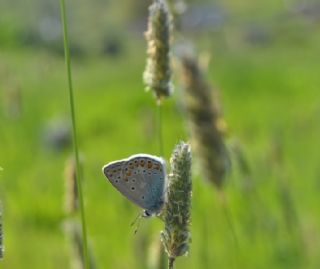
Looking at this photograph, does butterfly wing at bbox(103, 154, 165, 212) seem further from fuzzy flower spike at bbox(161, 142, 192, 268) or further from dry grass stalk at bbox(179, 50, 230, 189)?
dry grass stalk at bbox(179, 50, 230, 189)

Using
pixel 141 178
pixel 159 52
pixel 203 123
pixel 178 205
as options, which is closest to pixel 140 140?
pixel 203 123

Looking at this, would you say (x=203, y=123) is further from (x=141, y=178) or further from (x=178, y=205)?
(x=178, y=205)

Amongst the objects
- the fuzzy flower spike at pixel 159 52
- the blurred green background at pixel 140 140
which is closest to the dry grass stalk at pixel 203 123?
the blurred green background at pixel 140 140

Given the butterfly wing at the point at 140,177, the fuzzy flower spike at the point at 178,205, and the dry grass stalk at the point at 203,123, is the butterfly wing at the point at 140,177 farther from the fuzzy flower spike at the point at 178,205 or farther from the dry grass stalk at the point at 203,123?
the dry grass stalk at the point at 203,123

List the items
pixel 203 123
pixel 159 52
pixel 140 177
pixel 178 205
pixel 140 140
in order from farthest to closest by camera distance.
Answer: pixel 140 140, pixel 203 123, pixel 159 52, pixel 140 177, pixel 178 205

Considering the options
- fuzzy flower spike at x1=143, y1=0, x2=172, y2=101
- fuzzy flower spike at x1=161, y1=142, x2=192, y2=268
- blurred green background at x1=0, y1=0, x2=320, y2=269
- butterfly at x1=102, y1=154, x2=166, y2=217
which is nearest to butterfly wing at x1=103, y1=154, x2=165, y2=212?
butterfly at x1=102, y1=154, x2=166, y2=217
